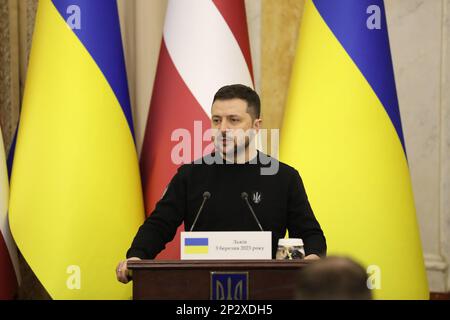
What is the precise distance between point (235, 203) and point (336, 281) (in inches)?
60.6

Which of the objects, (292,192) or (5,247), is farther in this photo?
(5,247)

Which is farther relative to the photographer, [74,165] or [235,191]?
[74,165]

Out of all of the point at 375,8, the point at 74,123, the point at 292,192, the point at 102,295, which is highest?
the point at 375,8

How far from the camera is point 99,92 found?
3.13m

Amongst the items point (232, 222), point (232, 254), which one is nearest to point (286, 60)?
point (232, 222)

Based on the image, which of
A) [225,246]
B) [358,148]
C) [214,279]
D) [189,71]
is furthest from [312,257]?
[189,71]

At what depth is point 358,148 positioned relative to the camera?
3.02 m

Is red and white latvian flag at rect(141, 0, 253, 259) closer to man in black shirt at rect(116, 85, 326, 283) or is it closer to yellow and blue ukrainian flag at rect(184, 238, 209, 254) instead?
man in black shirt at rect(116, 85, 326, 283)

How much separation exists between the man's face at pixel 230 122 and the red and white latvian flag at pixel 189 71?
733mm

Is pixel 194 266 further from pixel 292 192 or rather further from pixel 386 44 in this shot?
pixel 386 44

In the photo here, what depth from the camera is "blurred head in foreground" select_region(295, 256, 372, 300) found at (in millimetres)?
935

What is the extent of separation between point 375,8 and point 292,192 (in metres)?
1.07

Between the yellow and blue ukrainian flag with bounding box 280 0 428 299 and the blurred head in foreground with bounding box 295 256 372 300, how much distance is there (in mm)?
2032

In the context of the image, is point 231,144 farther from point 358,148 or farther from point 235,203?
point 358,148
